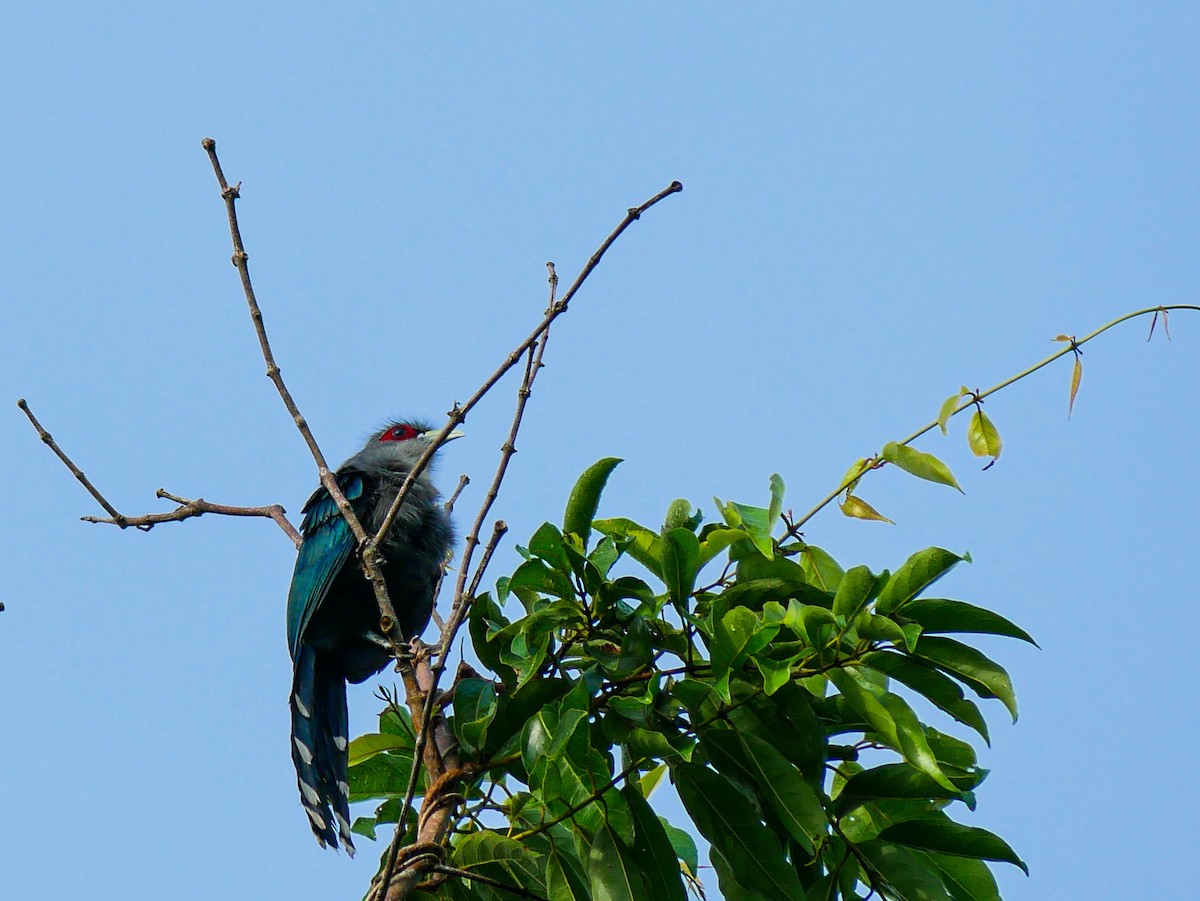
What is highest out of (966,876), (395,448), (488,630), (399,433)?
(399,433)

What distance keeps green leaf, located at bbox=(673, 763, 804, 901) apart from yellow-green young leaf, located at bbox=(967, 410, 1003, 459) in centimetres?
106

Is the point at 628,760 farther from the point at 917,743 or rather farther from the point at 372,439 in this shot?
the point at 372,439

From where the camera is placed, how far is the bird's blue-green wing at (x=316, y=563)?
4148 mm

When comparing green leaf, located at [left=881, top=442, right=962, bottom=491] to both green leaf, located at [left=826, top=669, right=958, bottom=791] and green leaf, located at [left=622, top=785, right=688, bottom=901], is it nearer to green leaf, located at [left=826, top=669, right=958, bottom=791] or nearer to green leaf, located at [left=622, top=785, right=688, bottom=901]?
green leaf, located at [left=826, top=669, right=958, bottom=791]

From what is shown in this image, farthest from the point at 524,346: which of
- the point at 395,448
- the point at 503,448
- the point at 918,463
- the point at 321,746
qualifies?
the point at 395,448

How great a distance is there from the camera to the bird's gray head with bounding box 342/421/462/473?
5.02 meters

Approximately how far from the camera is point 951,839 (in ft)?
7.98

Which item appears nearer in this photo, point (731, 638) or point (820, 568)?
point (731, 638)

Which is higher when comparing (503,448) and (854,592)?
(503,448)

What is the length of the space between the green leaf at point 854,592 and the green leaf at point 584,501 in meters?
0.57

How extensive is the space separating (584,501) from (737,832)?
0.75 meters

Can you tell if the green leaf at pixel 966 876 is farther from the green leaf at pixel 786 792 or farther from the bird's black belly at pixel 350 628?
the bird's black belly at pixel 350 628

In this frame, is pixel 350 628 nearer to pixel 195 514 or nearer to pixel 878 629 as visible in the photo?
pixel 195 514

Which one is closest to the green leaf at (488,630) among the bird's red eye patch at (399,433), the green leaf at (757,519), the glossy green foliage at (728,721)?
the glossy green foliage at (728,721)
